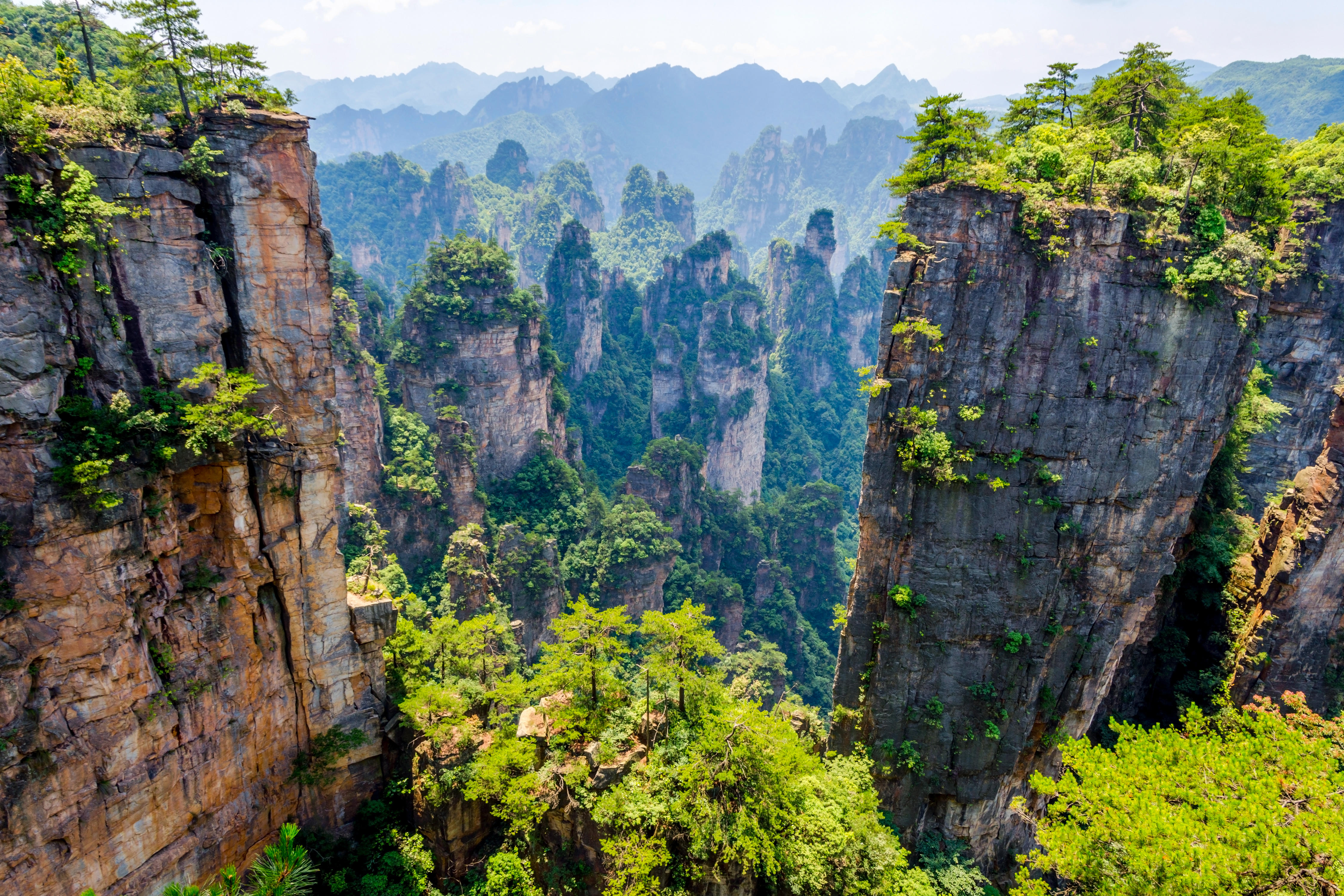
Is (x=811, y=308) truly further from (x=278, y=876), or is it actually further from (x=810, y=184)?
(x=810, y=184)

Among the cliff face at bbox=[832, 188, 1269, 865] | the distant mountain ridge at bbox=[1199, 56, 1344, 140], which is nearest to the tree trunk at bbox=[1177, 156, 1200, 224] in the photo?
the cliff face at bbox=[832, 188, 1269, 865]

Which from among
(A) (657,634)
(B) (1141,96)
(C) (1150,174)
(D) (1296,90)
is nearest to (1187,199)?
(C) (1150,174)

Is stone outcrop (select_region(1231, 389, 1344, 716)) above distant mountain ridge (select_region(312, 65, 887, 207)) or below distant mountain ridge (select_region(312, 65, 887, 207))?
below

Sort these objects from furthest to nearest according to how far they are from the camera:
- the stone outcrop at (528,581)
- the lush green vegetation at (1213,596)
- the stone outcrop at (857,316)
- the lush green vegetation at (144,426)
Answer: the stone outcrop at (857,316)
the stone outcrop at (528,581)
the lush green vegetation at (1213,596)
the lush green vegetation at (144,426)

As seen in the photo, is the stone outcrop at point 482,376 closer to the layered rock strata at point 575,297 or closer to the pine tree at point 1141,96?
the layered rock strata at point 575,297

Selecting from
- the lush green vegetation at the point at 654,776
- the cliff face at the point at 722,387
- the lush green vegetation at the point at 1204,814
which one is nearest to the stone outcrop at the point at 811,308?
the cliff face at the point at 722,387

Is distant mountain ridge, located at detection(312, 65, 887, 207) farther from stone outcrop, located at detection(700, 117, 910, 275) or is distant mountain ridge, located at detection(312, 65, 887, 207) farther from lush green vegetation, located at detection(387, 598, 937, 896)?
lush green vegetation, located at detection(387, 598, 937, 896)

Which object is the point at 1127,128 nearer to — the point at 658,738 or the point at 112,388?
the point at 658,738
